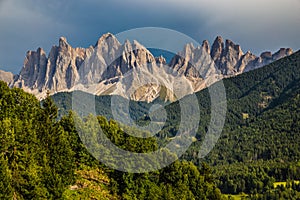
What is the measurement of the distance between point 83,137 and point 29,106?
13776mm

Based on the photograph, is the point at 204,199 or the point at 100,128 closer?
the point at 100,128

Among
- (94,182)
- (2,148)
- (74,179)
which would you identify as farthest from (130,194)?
(2,148)

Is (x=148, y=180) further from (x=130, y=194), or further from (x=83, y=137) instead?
(x=83, y=137)

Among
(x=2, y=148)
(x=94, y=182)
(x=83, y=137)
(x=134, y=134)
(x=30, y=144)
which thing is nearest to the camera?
(x=2, y=148)

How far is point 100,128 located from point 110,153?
19.5ft

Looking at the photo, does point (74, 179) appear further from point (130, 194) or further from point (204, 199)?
point (204, 199)

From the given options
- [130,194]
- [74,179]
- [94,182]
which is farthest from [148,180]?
[74,179]

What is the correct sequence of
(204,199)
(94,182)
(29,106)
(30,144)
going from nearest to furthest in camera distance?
1. (30,144)
2. (29,106)
3. (94,182)
4. (204,199)

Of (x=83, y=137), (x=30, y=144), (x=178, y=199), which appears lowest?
(x=178, y=199)

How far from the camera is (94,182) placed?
6938 cm

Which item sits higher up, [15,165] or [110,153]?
[110,153]

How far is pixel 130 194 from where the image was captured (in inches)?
2815

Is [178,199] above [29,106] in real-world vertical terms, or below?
below

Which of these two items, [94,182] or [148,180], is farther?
[148,180]
